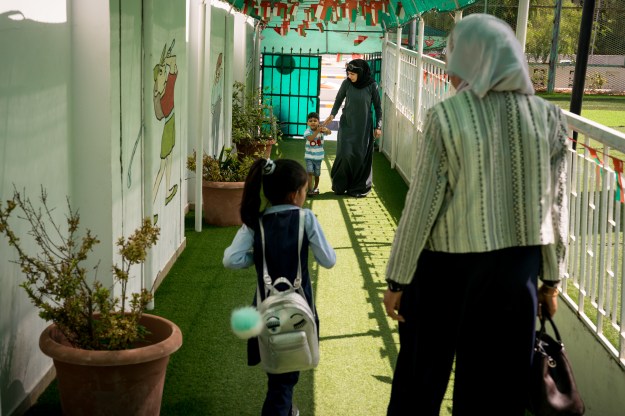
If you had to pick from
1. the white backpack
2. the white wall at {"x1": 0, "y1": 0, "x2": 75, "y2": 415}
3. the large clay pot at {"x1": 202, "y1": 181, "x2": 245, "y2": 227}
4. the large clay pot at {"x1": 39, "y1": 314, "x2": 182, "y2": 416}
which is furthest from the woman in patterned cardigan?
the large clay pot at {"x1": 202, "y1": 181, "x2": 245, "y2": 227}

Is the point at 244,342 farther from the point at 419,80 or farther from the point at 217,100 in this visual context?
the point at 419,80

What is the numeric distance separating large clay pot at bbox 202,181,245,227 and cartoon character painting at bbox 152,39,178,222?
5.23ft

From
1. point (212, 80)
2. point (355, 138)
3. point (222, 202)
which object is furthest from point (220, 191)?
point (355, 138)

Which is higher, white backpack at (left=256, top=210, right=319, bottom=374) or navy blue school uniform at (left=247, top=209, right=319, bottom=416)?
navy blue school uniform at (left=247, top=209, right=319, bottom=416)

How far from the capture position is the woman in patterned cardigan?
9.84 feet

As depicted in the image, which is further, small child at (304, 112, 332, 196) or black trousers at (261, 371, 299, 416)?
small child at (304, 112, 332, 196)

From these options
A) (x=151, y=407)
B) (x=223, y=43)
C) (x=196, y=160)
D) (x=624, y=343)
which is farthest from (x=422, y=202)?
(x=223, y=43)

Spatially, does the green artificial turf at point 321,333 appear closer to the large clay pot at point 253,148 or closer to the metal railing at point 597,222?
the metal railing at point 597,222

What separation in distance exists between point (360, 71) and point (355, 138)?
87cm

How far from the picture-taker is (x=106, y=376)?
3.97 metres

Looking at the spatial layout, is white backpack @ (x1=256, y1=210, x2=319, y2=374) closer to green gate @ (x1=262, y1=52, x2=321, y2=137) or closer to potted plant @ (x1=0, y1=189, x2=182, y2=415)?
potted plant @ (x1=0, y1=189, x2=182, y2=415)

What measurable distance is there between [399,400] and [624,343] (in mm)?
1103

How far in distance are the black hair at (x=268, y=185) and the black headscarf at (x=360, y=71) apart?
282 inches

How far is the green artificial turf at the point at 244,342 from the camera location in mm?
4695
